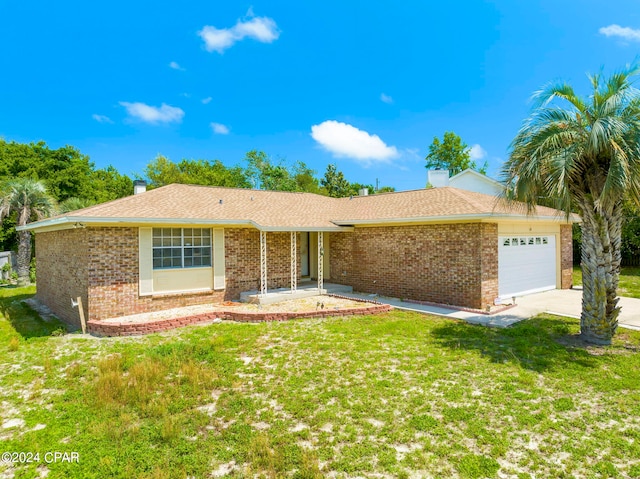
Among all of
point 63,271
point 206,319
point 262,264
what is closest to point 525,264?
point 262,264

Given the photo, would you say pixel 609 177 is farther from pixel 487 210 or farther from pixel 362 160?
pixel 362 160

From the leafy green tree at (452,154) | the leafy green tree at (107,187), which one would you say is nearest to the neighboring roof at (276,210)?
the leafy green tree at (107,187)

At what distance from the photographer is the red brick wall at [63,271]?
33.3 ft

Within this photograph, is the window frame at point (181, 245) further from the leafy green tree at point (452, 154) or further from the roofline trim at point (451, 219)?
the leafy green tree at point (452, 154)

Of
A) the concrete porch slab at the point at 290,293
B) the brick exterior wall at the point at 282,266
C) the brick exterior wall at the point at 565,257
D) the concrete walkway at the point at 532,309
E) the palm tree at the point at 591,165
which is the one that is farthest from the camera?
the brick exterior wall at the point at 565,257

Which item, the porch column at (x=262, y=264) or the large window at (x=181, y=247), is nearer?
the large window at (x=181, y=247)

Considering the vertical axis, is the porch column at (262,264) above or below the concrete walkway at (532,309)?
above

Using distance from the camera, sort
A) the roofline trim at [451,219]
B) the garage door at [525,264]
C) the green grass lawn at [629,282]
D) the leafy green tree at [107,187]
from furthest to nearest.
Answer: the leafy green tree at [107,187], the green grass lawn at [629,282], the garage door at [525,264], the roofline trim at [451,219]

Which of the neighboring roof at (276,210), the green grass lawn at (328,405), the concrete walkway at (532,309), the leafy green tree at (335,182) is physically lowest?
the green grass lawn at (328,405)

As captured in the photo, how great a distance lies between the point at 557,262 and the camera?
14641mm

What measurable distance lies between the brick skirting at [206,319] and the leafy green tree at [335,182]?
1667 inches

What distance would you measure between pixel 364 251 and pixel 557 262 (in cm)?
793

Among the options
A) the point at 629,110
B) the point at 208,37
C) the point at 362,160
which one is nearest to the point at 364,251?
the point at 629,110

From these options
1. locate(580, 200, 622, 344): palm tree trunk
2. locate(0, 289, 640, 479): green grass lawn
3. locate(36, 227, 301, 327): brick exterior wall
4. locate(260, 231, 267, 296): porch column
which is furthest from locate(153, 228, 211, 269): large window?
locate(580, 200, 622, 344): palm tree trunk
